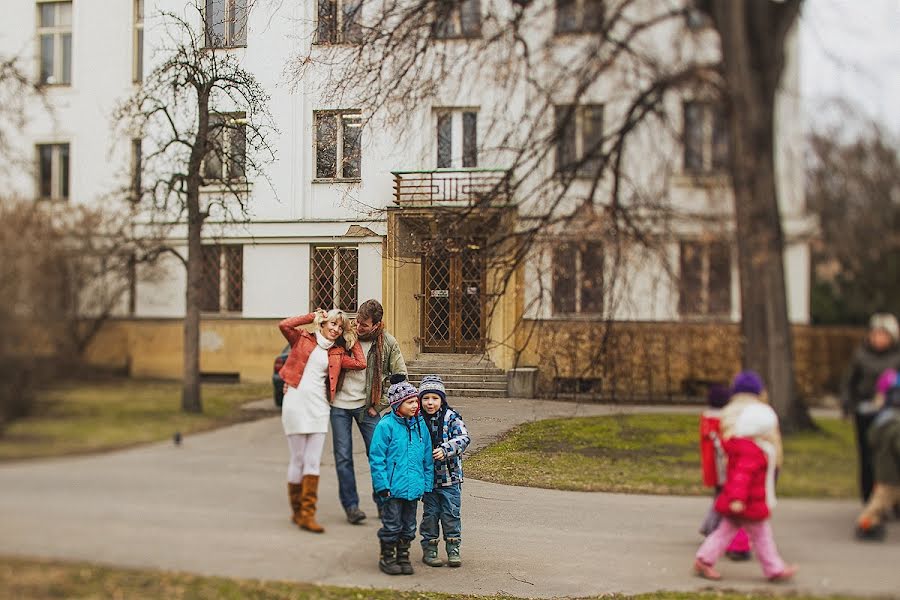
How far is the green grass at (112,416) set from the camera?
276 centimetres

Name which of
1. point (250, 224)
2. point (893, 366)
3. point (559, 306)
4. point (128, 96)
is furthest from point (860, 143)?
point (128, 96)

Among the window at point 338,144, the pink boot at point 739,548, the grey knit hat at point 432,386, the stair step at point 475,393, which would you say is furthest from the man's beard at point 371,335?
the pink boot at point 739,548

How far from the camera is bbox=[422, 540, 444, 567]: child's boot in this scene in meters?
3.89

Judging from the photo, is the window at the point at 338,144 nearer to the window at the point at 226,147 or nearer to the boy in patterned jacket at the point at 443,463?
the window at the point at 226,147

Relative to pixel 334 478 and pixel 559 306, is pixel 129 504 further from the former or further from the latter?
pixel 559 306

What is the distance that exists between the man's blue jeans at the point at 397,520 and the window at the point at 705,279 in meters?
1.41

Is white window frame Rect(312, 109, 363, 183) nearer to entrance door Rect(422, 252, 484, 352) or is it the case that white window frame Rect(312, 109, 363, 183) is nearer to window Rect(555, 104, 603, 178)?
entrance door Rect(422, 252, 484, 352)

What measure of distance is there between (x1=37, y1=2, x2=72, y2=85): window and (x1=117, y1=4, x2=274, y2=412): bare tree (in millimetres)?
282

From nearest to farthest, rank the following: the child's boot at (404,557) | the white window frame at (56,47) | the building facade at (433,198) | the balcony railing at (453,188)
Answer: the building facade at (433,198), the white window frame at (56,47), the balcony railing at (453,188), the child's boot at (404,557)

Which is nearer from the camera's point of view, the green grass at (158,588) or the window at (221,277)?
the green grass at (158,588)

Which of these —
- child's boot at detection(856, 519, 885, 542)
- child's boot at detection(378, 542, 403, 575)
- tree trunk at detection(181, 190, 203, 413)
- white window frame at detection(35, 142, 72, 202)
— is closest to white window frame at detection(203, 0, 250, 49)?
tree trunk at detection(181, 190, 203, 413)

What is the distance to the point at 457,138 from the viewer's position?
348 centimetres

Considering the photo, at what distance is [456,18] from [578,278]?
1.12 meters

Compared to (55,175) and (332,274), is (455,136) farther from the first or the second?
(55,175)
